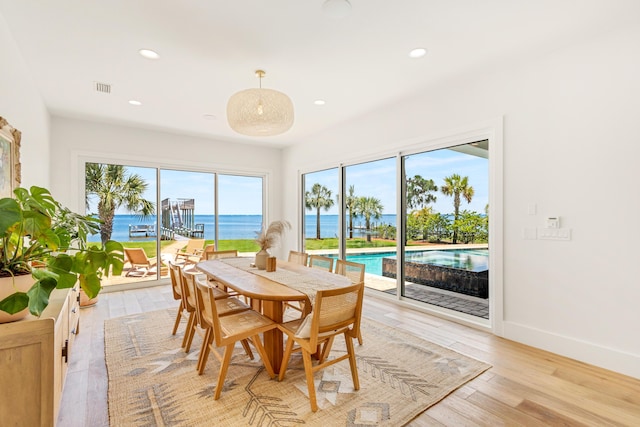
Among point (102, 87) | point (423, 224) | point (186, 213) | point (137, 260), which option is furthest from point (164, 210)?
point (423, 224)

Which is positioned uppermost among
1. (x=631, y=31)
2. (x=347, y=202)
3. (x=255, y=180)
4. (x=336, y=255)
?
(x=631, y=31)

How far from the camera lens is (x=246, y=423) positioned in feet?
6.12

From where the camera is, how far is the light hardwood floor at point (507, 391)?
191 cm

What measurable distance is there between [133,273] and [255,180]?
2.86 metres

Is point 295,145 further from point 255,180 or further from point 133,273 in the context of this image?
point 133,273

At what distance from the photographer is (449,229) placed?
12.2 ft

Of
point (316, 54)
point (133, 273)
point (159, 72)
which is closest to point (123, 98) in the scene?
point (159, 72)

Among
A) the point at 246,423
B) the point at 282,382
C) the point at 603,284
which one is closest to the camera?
the point at 246,423

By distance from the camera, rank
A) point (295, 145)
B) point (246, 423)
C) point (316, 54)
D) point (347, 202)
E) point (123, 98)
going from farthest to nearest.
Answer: point (295, 145) < point (347, 202) < point (123, 98) < point (316, 54) < point (246, 423)

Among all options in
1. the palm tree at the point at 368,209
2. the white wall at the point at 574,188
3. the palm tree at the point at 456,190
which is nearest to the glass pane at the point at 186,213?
the palm tree at the point at 368,209

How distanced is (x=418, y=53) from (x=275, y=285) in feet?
8.10

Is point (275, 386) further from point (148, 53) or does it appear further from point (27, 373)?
point (148, 53)

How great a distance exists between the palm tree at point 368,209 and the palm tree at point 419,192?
53 cm

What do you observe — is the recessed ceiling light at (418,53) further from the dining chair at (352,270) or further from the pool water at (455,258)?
the pool water at (455,258)
